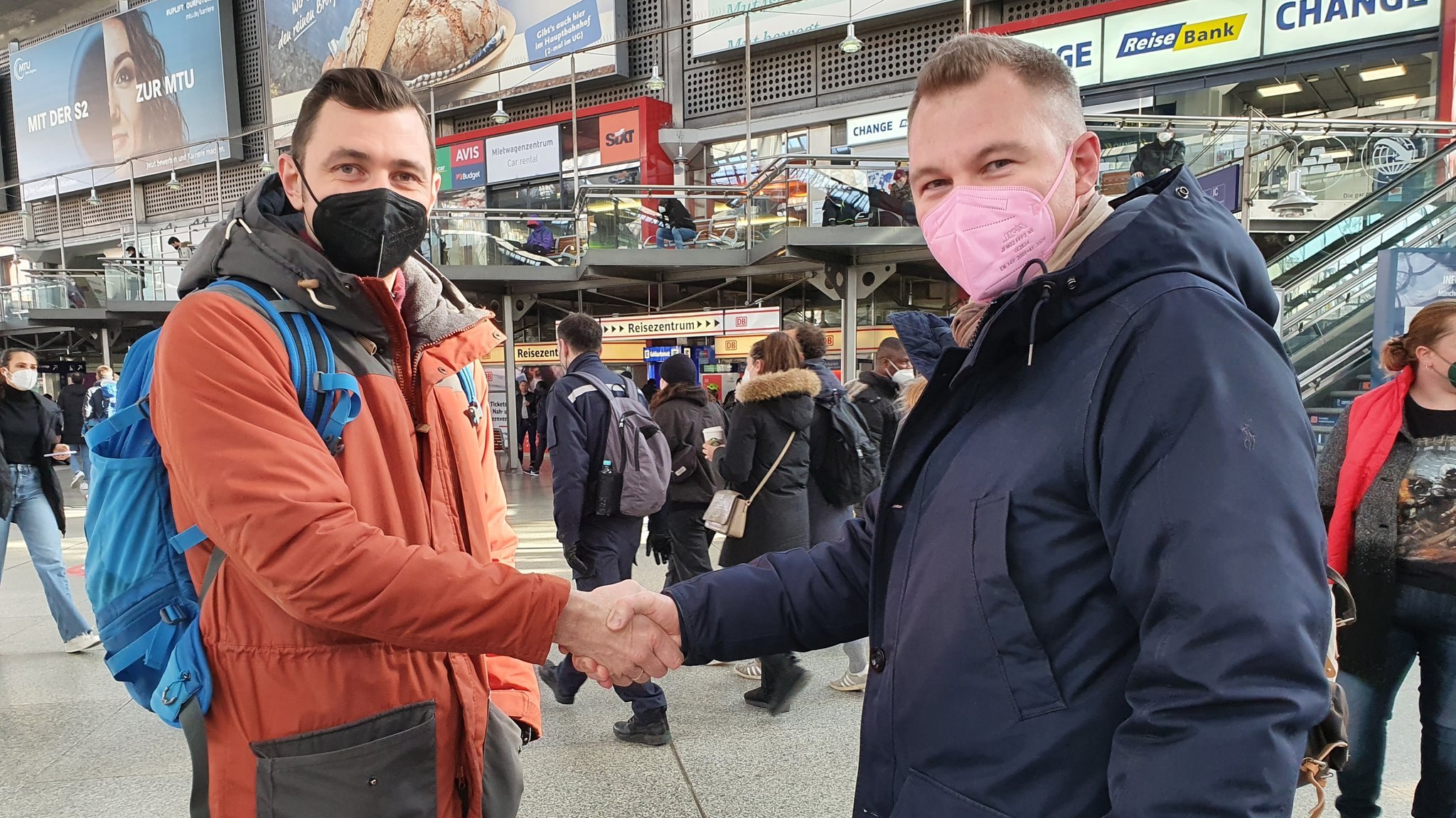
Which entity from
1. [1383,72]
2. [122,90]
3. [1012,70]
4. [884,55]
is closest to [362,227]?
[1012,70]

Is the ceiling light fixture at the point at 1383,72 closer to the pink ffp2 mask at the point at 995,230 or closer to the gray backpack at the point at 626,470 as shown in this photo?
the gray backpack at the point at 626,470

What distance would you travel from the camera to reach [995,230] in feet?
4.03

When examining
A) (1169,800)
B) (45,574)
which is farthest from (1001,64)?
(45,574)

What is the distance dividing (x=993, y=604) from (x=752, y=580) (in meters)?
0.69

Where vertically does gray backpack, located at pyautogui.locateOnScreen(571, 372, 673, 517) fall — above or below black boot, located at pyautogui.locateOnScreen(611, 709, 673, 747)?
above

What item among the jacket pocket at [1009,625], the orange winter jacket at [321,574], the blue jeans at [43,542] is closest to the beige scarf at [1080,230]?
the jacket pocket at [1009,625]

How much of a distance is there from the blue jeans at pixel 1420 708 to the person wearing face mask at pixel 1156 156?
6.21 metres

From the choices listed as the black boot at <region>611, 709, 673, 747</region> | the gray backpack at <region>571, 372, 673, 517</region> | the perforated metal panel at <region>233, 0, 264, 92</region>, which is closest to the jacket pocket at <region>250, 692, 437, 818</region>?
the black boot at <region>611, 709, 673, 747</region>

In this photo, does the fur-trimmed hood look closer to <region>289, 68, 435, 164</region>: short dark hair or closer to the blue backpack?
<region>289, 68, 435, 164</region>: short dark hair

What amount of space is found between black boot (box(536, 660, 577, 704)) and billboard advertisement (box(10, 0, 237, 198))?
26890 millimetres

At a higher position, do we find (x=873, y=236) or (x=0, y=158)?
(x=0, y=158)

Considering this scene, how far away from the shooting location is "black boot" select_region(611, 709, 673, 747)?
3.70m

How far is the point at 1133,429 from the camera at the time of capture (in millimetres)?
908

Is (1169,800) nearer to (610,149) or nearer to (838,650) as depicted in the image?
(838,650)
